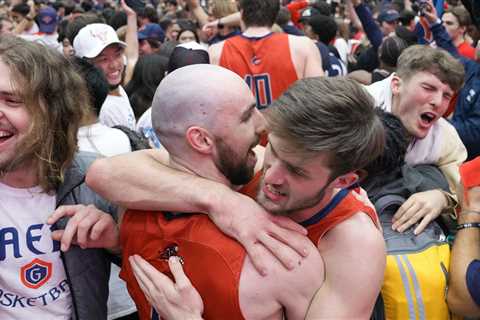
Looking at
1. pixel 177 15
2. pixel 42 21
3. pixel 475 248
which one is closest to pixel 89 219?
pixel 475 248

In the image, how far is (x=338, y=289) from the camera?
1667 millimetres

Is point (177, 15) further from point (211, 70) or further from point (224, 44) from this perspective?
point (211, 70)

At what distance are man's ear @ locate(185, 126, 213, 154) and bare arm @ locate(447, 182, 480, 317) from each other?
100 centimetres

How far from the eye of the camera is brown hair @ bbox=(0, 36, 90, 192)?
6.47ft

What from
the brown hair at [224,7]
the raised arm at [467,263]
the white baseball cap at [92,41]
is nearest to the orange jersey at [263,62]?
the white baseball cap at [92,41]

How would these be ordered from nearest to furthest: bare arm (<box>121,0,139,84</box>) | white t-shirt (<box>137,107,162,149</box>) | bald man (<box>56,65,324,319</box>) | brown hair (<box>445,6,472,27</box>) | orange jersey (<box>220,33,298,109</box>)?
bald man (<box>56,65,324,319</box>) < white t-shirt (<box>137,107,162,149</box>) < orange jersey (<box>220,33,298,109</box>) < bare arm (<box>121,0,139,84</box>) < brown hair (<box>445,6,472,27</box>)

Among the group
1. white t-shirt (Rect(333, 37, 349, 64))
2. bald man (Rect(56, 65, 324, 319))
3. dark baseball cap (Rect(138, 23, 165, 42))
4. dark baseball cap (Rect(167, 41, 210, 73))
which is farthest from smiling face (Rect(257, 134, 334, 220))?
white t-shirt (Rect(333, 37, 349, 64))

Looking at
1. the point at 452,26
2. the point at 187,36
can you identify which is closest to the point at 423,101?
the point at 452,26

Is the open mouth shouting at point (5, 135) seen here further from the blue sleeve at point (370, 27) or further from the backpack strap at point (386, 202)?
the blue sleeve at point (370, 27)

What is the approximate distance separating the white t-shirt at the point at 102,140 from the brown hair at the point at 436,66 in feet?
5.00

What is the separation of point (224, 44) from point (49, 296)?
3.14 m

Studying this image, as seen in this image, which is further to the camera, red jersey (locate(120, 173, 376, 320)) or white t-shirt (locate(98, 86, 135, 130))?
white t-shirt (locate(98, 86, 135, 130))

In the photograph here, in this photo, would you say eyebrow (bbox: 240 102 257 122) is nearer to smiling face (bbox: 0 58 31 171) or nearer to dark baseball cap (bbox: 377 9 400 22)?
smiling face (bbox: 0 58 31 171)

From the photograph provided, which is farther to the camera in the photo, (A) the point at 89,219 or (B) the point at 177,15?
(B) the point at 177,15
